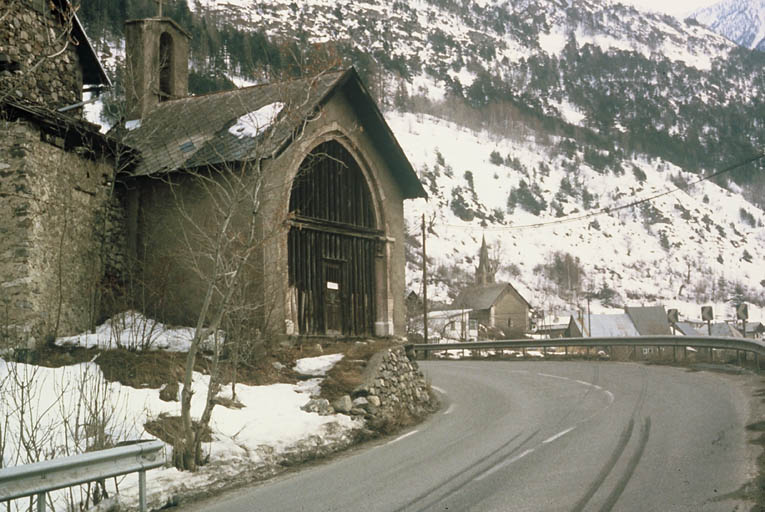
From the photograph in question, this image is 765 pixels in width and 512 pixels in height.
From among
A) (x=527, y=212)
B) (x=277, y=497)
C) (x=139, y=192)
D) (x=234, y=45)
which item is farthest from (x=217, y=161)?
(x=527, y=212)

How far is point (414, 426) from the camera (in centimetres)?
1393

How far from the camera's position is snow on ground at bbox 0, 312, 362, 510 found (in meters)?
8.28

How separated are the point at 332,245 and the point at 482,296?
8771cm

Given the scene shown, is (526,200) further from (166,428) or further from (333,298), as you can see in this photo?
(166,428)

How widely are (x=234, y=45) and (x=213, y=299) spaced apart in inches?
3370

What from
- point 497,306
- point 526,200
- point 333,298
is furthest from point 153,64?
point 526,200

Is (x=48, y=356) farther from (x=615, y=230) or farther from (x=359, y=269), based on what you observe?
(x=615, y=230)

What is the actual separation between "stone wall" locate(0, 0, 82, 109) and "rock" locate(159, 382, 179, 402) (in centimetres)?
715

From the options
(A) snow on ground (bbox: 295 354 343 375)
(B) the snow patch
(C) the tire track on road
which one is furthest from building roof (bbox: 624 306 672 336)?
(C) the tire track on road

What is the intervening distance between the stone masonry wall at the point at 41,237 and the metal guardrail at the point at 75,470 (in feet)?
21.0

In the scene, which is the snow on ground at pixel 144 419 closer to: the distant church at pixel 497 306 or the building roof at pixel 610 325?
the distant church at pixel 497 306

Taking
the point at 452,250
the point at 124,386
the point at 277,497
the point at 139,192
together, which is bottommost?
the point at 277,497

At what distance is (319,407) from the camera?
13.0 metres

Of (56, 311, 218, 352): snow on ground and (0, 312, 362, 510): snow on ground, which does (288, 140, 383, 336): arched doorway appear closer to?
(56, 311, 218, 352): snow on ground
